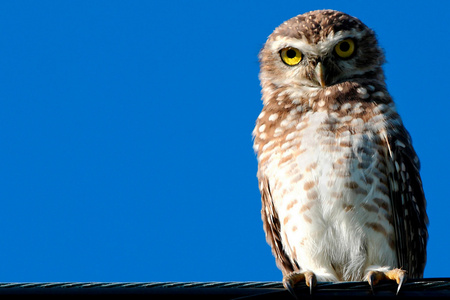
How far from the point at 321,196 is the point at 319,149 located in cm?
34

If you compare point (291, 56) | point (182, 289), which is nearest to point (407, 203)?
point (291, 56)

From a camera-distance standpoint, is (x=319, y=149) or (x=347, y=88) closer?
(x=319, y=149)

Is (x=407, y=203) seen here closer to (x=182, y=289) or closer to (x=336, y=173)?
(x=336, y=173)

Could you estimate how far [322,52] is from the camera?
6238 mm

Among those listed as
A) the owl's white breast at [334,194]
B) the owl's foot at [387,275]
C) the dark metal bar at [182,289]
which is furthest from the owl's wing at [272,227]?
the dark metal bar at [182,289]

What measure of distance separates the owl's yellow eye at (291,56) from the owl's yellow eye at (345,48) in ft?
1.04

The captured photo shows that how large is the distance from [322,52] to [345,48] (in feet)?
0.80

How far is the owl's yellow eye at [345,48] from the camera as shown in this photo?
6305 mm

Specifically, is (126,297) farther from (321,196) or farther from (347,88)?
(347,88)

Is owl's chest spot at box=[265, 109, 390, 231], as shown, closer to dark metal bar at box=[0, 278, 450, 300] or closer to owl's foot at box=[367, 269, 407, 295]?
owl's foot at box=[367, 269, 407, 295]

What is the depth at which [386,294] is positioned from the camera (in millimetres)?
3523

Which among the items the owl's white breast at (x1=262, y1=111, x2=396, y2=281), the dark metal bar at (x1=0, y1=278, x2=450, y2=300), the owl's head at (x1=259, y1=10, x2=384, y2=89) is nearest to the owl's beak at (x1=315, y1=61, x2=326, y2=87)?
the owl's head at (x1=259, y1=10, x2=384, y2=89)

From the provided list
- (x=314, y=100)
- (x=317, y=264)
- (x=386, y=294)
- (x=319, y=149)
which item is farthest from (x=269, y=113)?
(x=386, y=294)

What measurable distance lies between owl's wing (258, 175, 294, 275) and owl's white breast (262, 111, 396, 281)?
195 millimetres
